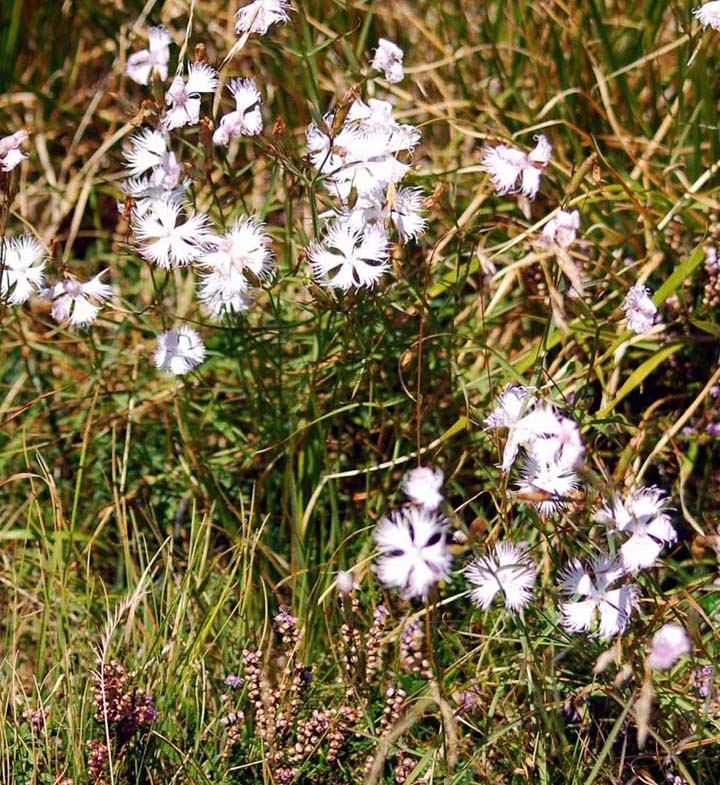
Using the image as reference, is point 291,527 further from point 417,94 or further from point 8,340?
point 417,94

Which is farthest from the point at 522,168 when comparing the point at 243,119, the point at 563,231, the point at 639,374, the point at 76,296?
the point at 76,296

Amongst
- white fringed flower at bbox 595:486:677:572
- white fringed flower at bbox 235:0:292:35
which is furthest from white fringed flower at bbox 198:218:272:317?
white fringed flower at bbox 595:486:677:572

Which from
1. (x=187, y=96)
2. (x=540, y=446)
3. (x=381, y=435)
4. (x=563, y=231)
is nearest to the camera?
(x=540, y=446)

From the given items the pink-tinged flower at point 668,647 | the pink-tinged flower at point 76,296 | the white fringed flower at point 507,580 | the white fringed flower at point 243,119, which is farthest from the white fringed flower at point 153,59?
the pink-tinged flower at point 668,647

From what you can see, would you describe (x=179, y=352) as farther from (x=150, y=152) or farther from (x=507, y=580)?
(x=507, y=580)

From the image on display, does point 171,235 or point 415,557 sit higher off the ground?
point 171,235

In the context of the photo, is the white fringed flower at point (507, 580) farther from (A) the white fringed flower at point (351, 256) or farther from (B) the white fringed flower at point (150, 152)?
(B) the white fringed flower at point (150, 152)

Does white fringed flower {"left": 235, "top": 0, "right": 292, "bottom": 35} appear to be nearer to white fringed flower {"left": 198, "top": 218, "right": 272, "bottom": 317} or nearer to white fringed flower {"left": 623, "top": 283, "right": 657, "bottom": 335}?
white fringed flower {"left": 198, "top": 218, "right": 272, "bottom": 317}
